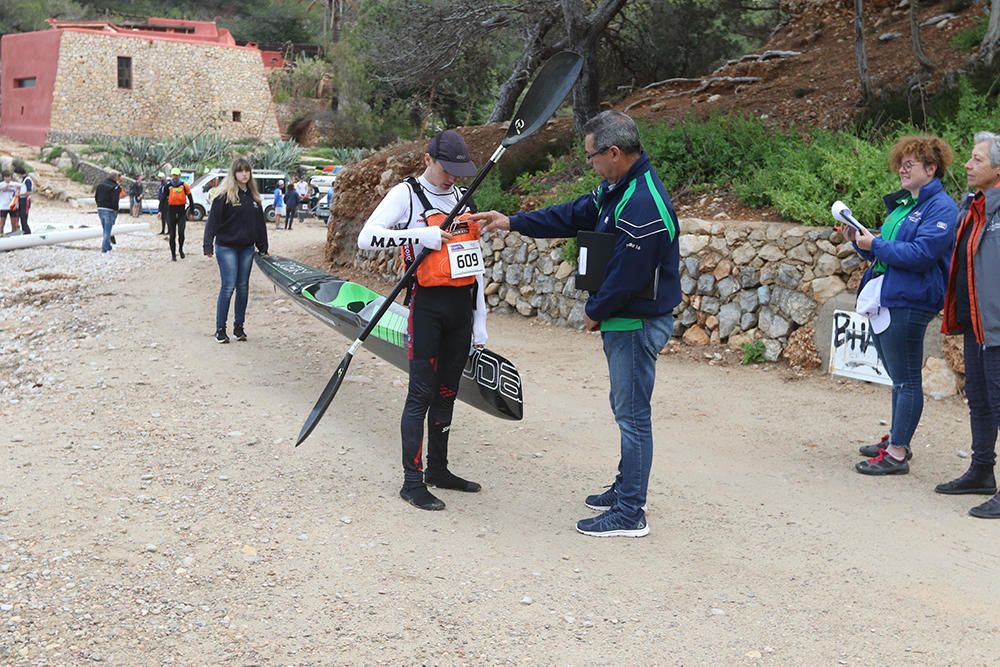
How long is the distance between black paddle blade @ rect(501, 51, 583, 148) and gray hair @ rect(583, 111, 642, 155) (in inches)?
44.2

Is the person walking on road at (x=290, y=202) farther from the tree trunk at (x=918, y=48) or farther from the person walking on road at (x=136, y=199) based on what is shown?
the tree trunk at (x=918, y=48)

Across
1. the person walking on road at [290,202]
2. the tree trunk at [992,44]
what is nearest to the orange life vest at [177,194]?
the person walking on road at [290,202]

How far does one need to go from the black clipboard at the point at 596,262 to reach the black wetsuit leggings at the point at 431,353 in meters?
0.75

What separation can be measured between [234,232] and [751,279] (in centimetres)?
492

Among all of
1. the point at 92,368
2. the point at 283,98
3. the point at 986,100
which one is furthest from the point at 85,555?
the point at 283,98

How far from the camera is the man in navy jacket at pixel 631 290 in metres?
4.47

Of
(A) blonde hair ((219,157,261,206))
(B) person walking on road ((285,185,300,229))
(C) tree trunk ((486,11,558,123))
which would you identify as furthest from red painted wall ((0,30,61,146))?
(A) blonde hair ((219,157,261,206))

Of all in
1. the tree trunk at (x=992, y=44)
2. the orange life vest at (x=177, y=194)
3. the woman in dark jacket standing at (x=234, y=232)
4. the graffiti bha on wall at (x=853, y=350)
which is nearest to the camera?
the graffiti bha on wall at (x=853, y=350)

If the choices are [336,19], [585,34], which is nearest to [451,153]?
[585,34]

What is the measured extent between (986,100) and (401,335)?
692cm

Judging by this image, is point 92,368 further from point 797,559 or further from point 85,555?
point 797,559

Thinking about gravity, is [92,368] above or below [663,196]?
below

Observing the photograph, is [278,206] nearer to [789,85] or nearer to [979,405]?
[789,85]

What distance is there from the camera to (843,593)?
4254mm
